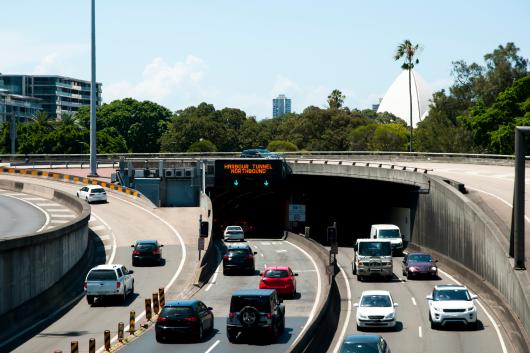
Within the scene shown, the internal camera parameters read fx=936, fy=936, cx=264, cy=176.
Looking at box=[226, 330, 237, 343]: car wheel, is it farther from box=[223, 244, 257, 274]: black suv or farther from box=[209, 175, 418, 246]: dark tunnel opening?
box=[209, 175, 418, 246]: dark tunnel opening

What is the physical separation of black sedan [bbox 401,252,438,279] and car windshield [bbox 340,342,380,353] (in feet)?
86.8

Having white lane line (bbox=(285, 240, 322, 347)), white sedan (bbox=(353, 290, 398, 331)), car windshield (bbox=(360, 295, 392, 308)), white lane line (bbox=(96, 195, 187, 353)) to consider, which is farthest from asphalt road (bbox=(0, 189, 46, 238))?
white sedan (bbox=(353, 290, 398, 331))

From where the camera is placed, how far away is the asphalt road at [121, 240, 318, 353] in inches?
1276

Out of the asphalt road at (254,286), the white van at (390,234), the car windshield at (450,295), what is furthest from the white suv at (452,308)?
the white van at (390,234)

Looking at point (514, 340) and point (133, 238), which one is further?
point (133, 238)

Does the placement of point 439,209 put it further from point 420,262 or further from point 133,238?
point 133,238

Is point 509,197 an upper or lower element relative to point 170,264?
upper

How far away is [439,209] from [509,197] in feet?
17.0

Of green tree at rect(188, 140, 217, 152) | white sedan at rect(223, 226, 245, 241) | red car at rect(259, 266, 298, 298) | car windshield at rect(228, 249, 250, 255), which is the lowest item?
white sedan at rect(223, 226, 245, 241)

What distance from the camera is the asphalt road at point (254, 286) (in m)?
32.4

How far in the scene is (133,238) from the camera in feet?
206

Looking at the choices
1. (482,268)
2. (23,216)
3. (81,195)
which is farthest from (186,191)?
(482,268)

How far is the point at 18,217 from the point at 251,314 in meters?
38.7

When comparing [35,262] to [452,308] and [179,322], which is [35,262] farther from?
[452,308]
